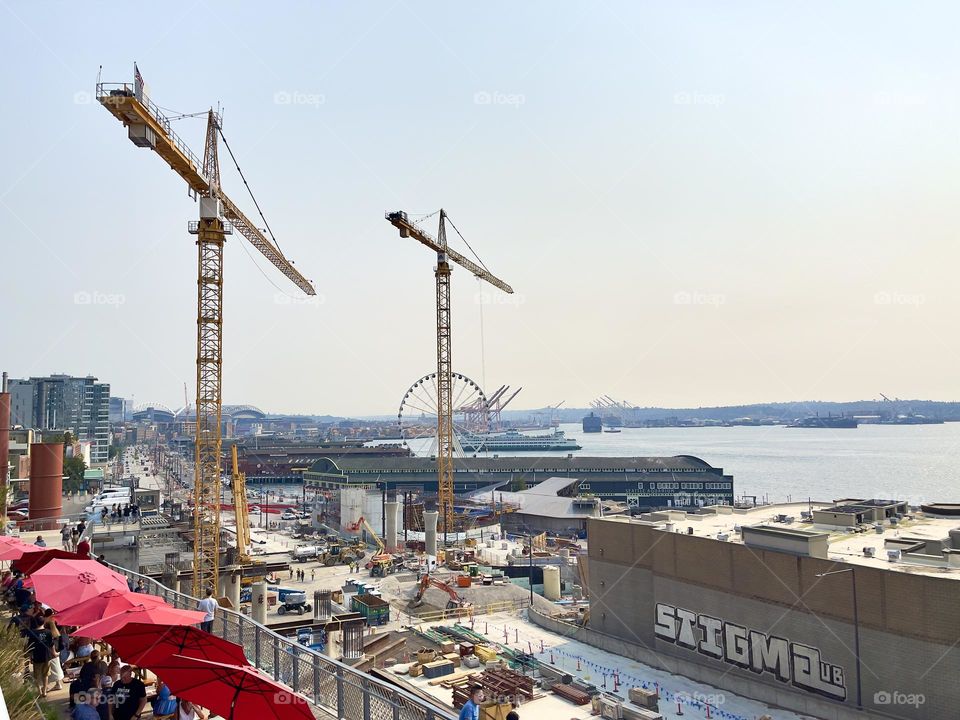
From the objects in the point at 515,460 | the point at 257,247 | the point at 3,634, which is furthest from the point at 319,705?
the point at 515,460

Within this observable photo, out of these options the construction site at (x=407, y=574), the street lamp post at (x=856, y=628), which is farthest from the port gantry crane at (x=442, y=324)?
the street lamp post at (x=856, y=628)

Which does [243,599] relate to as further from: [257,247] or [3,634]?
[3,634]

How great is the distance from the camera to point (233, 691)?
530 centimetres

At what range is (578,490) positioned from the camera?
75625mm

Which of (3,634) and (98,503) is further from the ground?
(3,634)

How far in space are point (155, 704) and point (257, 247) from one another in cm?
3956

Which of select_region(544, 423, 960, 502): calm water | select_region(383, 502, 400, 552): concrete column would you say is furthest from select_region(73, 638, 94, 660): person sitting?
select_region(544, 423, 960, 502): calm water

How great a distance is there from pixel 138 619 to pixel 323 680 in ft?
6.79

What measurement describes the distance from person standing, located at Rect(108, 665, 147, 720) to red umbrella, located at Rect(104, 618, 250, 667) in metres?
0.63

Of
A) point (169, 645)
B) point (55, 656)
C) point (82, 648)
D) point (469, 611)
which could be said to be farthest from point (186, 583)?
point (169, 645)

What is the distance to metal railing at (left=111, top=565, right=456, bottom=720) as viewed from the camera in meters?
5.94

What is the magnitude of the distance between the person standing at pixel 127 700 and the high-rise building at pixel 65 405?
127257mm

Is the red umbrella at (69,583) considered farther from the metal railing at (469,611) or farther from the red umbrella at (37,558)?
the metal railing at (469,611)

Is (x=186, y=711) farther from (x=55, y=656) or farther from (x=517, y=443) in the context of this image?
(x=517, y=443)
